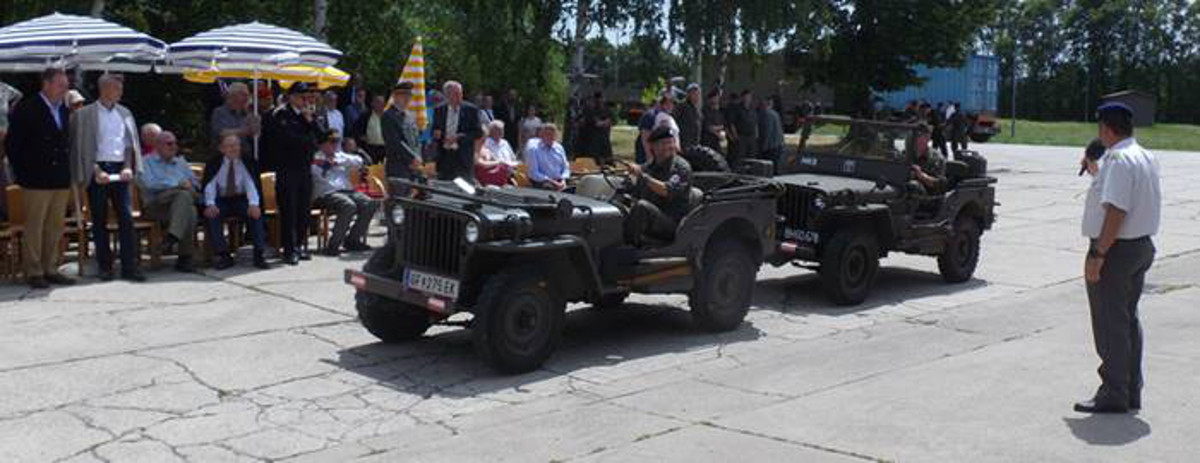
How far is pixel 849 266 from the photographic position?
36.7ft

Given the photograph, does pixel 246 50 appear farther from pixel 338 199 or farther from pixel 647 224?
pixel 647 224

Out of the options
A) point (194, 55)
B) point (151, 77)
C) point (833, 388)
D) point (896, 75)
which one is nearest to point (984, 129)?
point (896, 75)

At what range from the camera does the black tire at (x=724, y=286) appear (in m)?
9.61

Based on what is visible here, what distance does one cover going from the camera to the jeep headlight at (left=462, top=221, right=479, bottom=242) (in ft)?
25.8

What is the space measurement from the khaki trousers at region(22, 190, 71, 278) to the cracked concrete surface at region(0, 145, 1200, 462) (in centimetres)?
29

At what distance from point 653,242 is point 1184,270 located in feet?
24.5

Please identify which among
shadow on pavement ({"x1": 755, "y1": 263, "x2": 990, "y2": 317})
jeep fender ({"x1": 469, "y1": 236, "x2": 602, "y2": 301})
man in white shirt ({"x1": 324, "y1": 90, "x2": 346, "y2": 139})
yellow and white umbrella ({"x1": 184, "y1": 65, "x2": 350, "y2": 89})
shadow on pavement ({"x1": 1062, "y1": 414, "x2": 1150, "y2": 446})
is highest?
yellow and white umbrella ({"x1": 184, "y1": 65, "x2": 350, "y2": 89})

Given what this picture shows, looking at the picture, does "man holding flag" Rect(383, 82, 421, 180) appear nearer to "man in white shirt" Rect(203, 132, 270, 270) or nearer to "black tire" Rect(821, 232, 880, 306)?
"man in white shirt" Rect(203, 132, 270, 270)

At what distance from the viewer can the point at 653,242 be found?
9398 mm

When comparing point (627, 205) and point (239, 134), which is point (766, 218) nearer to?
point (627, 205)

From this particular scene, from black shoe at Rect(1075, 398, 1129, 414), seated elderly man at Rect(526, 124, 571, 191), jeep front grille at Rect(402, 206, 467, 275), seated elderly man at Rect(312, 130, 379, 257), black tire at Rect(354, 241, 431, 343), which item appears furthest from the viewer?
seated elderly man at Rect(526, 124, 571, 191)

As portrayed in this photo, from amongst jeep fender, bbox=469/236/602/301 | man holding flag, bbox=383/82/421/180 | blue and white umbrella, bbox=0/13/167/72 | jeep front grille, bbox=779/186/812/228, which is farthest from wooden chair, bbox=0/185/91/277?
jeep front grille, bbox=779/186/812/228

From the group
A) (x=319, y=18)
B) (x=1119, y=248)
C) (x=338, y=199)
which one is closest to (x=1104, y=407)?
(x=1119, y=248)

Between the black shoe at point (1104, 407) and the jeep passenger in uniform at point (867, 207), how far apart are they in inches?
151
